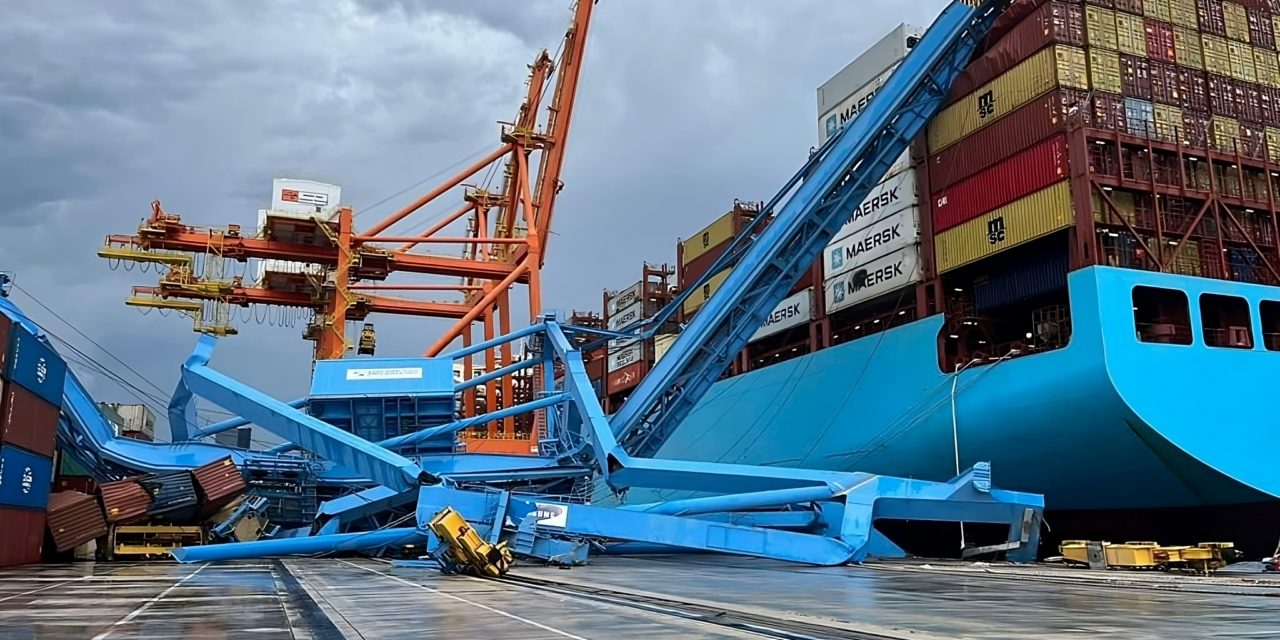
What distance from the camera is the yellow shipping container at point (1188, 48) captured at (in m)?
27.0

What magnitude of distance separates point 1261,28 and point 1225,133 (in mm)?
5409

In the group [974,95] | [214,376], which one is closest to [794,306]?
[974,95]

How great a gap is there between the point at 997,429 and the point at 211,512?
23060 millimetres

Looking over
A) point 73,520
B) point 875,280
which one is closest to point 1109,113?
point 875,280

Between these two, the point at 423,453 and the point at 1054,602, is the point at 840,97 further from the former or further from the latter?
the point at 1054,602

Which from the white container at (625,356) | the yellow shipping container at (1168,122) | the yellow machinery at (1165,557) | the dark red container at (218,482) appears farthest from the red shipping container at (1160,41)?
the dark red container at (218,482)

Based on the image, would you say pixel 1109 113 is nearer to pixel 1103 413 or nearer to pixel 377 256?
pixel 1103 413

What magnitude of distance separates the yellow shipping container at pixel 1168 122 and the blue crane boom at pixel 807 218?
5.37 m

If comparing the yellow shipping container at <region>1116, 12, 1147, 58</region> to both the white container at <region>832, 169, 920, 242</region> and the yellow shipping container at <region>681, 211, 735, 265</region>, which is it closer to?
the white container at <region>832, 169, 920, 242</region>

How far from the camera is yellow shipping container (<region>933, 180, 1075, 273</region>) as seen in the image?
78.0 ft

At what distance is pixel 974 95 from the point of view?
27812 millimetres

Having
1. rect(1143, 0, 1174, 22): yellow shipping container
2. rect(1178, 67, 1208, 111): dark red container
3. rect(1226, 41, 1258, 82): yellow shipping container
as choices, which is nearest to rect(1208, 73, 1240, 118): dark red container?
rect(1178, 67, 1208, 111): dark red container

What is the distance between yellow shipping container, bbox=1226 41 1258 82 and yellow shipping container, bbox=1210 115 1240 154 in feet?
6.72

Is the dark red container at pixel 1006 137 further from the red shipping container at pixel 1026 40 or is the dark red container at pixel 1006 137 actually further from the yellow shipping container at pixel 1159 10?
the yellow shipping container at pixel 1159 10
